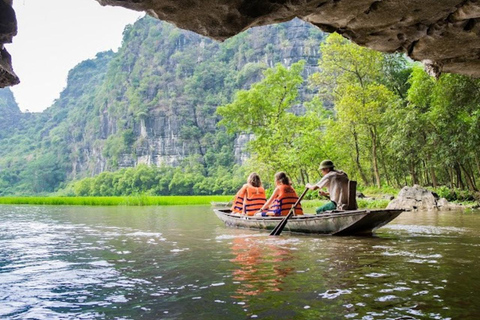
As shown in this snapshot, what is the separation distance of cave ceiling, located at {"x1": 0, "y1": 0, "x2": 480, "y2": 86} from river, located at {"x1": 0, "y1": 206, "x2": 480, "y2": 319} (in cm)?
248

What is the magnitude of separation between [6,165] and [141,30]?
44273 mm

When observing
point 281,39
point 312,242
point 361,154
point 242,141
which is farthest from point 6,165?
point 312,242

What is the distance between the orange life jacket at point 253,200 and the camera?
11664 mm

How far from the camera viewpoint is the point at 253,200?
38.3 ft

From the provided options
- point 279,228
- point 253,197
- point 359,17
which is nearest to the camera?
point 359,17

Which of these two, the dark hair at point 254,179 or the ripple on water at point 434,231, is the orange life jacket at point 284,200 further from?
the ripple on water at point 434,231

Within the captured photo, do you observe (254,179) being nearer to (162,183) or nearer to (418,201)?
(418,201)

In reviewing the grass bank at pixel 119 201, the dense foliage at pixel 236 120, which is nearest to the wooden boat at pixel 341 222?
A: the dense foliage at pixel 236 120

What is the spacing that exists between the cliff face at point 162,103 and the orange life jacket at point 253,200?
223ft

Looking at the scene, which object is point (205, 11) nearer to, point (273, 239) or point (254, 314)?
point (254, 314)

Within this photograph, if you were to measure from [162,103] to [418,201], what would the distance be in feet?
254

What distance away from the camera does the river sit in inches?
152

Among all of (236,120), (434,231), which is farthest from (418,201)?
(236,120)

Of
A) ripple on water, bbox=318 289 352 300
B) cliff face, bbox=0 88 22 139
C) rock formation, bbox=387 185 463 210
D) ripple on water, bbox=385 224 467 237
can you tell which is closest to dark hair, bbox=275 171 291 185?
ripple on water, bbox=385 224 467 237
